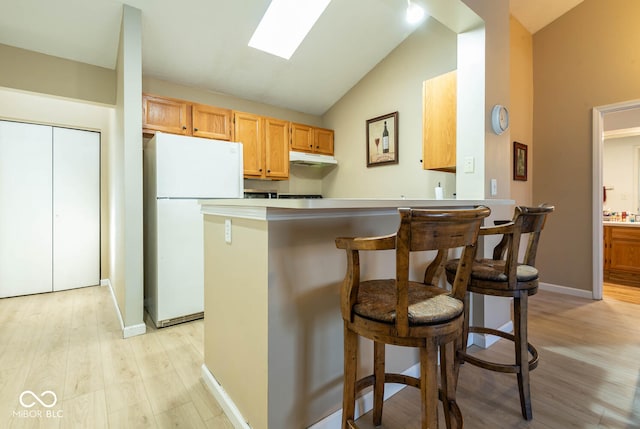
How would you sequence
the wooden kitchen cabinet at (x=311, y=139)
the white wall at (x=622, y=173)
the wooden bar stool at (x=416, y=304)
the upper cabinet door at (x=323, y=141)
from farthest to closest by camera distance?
the white wall at (x=622, y=173) < the upper cabinet door at (x=323, y=141) < the wooden kitchen cabinet at (x=311, y=139) < the wooden bar stool at (x=416, y=304)

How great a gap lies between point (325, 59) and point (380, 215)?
278cm

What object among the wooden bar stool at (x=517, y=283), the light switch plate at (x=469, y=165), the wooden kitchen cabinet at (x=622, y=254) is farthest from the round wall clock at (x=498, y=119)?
the wooden kitchen cabinet at (x=622, y=254)

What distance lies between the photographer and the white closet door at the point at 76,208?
381cm

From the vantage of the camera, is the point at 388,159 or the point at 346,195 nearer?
the point at 388,159

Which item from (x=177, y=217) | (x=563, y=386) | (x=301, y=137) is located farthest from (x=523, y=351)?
(x=301, y=137)

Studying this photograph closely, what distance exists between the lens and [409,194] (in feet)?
11.5

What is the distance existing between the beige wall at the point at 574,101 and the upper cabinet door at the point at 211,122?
3.76 metres

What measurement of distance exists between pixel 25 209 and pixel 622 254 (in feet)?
25.4

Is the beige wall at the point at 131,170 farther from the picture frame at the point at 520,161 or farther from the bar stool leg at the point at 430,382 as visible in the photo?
the picture frame at the point at 520,161

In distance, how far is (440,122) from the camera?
2.60m

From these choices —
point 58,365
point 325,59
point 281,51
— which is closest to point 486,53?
point 325,59

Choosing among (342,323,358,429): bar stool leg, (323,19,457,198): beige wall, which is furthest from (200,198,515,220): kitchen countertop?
(323,19,457,198): beige wall

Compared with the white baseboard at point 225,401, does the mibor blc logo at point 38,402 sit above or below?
below

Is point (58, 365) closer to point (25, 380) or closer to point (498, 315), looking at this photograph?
point (25, 380)
